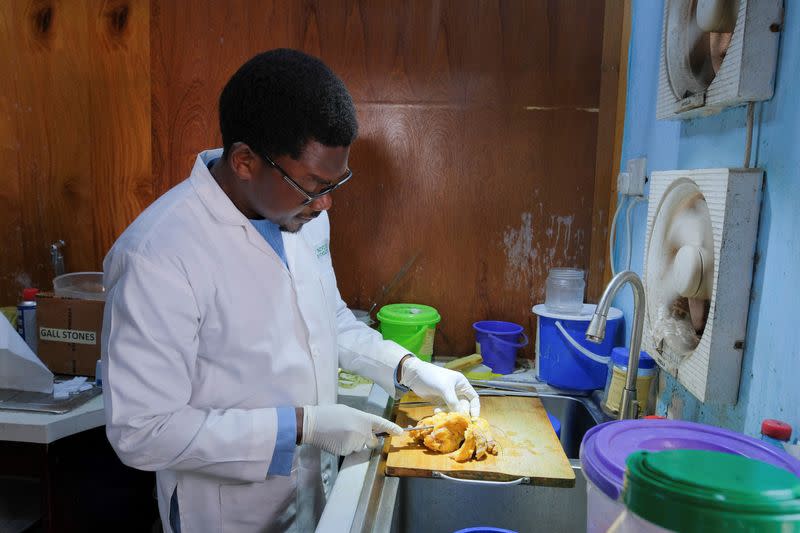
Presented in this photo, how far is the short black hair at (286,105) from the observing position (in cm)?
106

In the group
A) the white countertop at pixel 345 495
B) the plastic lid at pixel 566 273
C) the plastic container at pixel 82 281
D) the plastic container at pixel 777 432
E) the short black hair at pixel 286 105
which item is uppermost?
the short black hair at pixel 286 105

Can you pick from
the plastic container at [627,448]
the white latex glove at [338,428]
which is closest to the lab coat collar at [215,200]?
the white latex glove at [338,428]

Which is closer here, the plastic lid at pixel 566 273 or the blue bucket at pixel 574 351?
the blue bucket at pixel 574 351

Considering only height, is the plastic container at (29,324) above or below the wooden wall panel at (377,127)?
below

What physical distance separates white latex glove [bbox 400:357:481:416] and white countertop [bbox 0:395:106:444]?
0.99 meters

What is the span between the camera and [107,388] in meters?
1.07

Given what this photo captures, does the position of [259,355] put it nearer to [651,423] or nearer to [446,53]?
[651,423]

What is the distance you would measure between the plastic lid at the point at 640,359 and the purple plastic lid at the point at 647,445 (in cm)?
67

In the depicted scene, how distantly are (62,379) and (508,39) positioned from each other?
6.93 feet

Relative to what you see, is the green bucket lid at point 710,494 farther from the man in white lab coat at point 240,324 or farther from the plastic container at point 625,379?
the plastic container at point 625,379

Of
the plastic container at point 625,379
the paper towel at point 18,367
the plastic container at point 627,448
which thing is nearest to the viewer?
the plastic container at point 627,448

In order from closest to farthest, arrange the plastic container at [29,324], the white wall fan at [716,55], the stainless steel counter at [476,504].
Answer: the white wall fan at [716,55], the stainless steel counter at [476,504], the plastic container at [29,324]

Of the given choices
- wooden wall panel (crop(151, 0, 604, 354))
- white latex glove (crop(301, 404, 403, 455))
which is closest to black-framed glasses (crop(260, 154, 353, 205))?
white latex glove (crop(301, 404, 403, 455))

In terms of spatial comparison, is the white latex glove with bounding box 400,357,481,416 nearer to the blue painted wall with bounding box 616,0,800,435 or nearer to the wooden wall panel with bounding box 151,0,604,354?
the blue painted wall with bounding box 616,0,800,435
